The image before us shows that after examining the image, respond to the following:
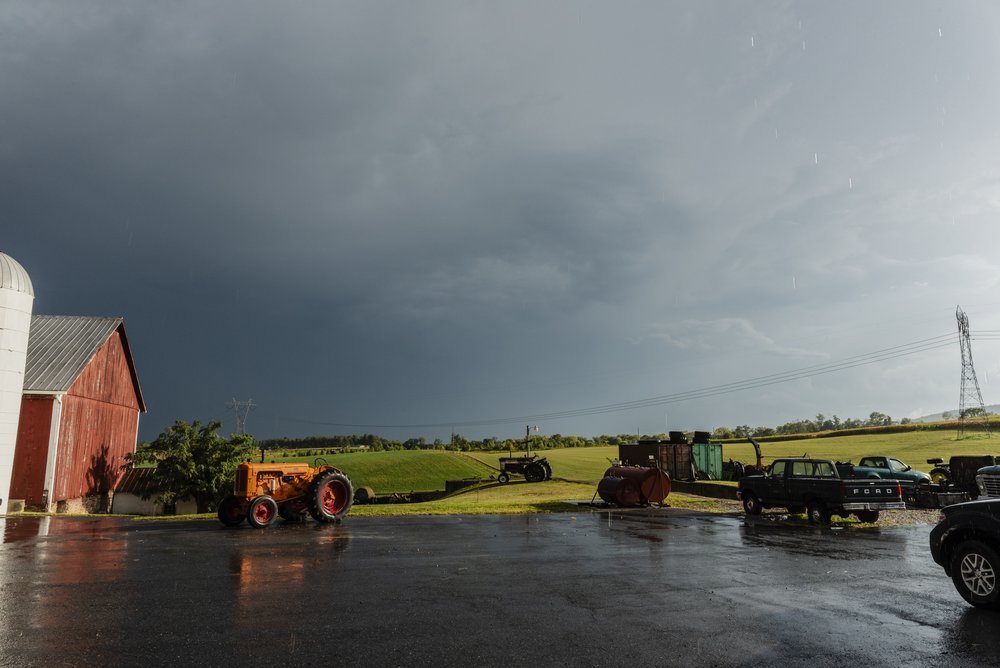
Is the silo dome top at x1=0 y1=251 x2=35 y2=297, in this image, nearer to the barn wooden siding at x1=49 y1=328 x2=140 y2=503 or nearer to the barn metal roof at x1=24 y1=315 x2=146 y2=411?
the barn metal roof at x1=24 y1=315 x2=146 y2=411

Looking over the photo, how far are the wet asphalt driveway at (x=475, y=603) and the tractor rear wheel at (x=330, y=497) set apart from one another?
2.84 m

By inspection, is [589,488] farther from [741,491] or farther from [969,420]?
[969,420]

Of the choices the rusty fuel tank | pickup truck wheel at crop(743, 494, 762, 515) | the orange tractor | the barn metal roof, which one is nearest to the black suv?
pickup truck wheel at crop(743, 494, 762, 515)

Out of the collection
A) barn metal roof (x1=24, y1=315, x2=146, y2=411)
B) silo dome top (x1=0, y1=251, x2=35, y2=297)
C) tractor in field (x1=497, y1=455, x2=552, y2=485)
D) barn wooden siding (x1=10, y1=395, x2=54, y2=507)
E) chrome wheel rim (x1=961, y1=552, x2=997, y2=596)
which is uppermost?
silo dome top (x1=0, y1=251, x2=35, y2=297)

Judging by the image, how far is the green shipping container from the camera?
132ft

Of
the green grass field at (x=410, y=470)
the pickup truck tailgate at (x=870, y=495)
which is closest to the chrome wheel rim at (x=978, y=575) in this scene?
the pickup truck tailgate at (x=870, y=495)

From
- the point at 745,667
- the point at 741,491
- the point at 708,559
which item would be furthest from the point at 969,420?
the point at 745,667

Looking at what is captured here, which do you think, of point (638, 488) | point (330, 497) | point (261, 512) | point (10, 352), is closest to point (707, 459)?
point (638, 488)

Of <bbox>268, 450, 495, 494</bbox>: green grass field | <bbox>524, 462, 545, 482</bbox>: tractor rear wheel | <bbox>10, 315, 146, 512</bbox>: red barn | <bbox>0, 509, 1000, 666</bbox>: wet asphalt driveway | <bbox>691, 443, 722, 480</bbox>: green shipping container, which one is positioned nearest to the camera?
<bbox>0, 509, 1000, 666</bbox>: wet asphalt driveway

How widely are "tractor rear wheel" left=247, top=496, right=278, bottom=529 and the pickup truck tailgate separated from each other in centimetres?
1642

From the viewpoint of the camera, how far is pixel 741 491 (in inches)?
883

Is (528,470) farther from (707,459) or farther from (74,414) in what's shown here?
(74,414)

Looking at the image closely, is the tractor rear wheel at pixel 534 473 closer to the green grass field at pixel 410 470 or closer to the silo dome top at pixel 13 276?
the green grass field at pixel 410 470

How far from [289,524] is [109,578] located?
822 cm
